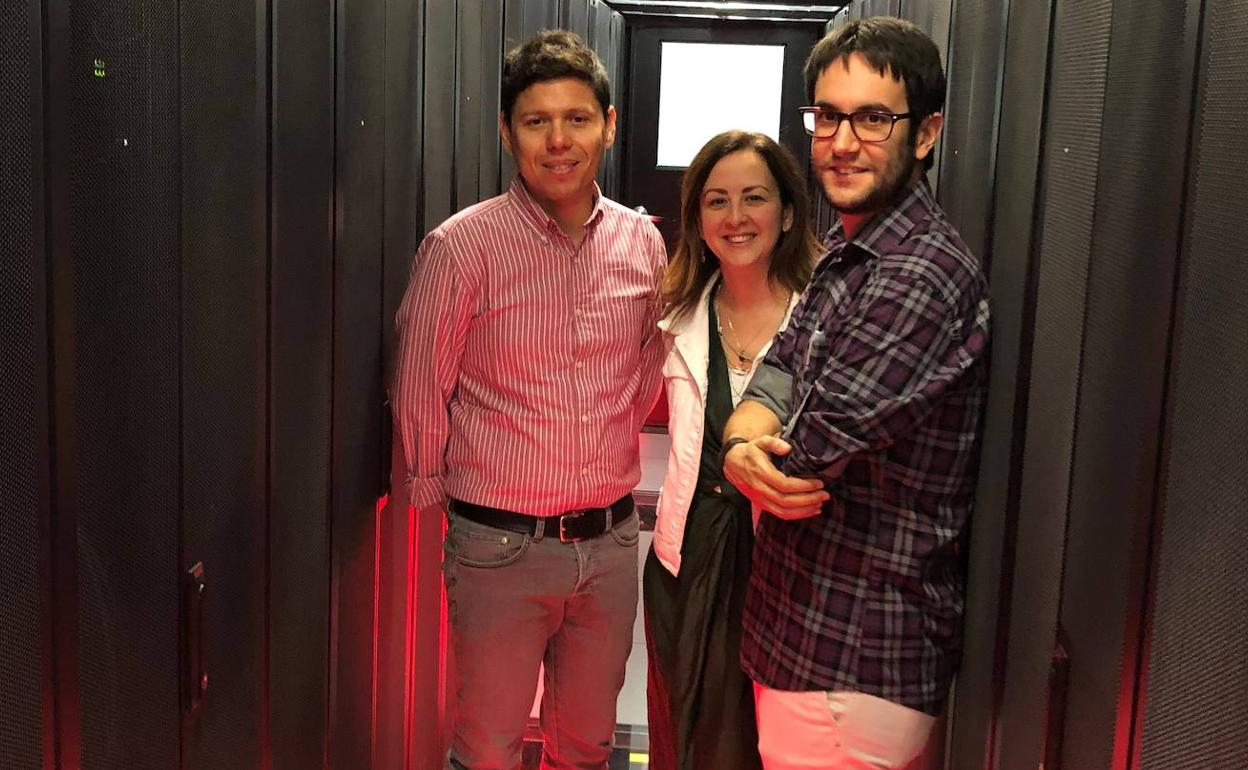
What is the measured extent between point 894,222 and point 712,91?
6696 mm

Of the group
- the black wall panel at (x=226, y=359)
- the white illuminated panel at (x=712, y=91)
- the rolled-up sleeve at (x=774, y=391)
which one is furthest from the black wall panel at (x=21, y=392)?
the white illuminated panel at (x=712, y=91)

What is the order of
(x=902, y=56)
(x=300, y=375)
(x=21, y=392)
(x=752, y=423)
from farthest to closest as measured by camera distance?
(x=300, y=375) < (x=752, y=423) < (x=902, y=56) < (x=21, y=392)

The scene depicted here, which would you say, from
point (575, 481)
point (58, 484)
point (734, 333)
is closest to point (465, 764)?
point (575, 481)

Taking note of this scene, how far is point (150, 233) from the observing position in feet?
3.93

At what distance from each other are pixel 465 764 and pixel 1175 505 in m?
1.59

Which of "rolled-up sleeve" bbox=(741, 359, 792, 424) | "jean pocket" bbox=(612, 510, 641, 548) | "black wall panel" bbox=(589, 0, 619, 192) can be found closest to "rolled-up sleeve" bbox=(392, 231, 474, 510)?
"jean pocket" bbox=(612, 510, 641, 548)

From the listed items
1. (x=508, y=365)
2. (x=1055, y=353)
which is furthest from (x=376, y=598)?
(x=1055, y=353)

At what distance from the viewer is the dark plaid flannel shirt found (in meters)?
1.48

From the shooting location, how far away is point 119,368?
1.12 m

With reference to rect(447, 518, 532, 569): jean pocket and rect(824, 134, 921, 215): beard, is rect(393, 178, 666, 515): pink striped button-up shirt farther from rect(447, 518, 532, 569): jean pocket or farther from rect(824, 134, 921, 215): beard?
rect(824, 134, 921, 215): beard

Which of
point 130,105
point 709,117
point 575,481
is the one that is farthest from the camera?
point 709,117

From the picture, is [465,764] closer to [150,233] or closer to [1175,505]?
[150,233]

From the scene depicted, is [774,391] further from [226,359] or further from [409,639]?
[409,639]

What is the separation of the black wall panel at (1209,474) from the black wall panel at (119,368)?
972 mm
